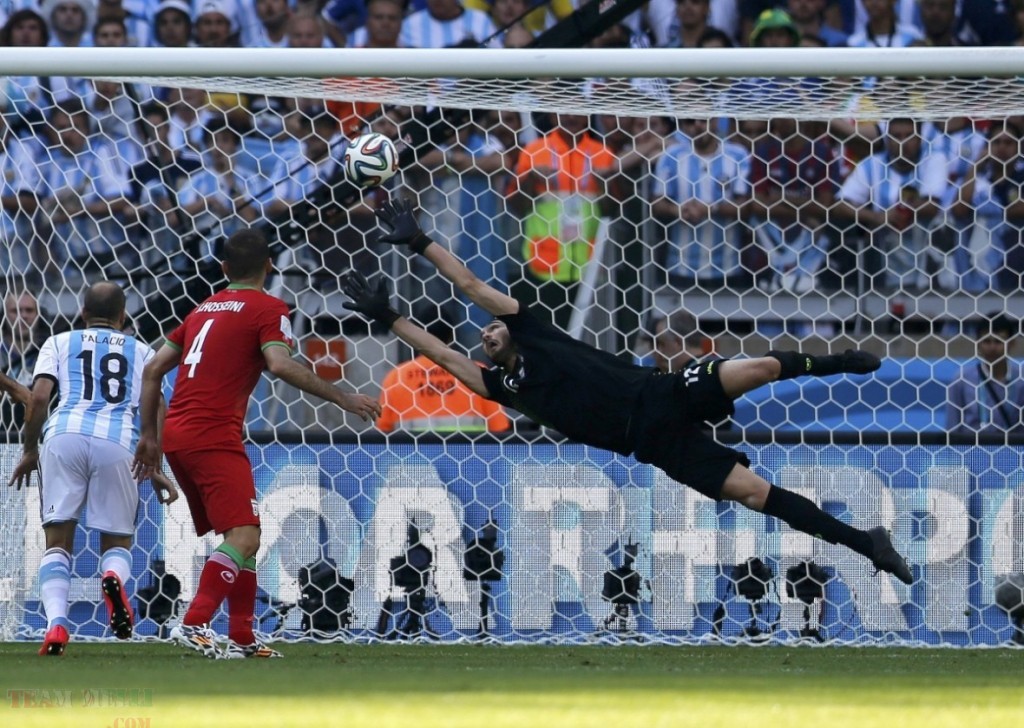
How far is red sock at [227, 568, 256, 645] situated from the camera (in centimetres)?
632

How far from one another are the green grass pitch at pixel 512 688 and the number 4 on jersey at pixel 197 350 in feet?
3.59

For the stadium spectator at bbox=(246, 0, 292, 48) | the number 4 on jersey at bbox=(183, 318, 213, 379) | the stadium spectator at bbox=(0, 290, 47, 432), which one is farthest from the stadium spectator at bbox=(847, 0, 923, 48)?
the number 4 on jersey at bbox=(183, 318, 213, 379)

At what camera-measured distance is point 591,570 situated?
747 centimetres

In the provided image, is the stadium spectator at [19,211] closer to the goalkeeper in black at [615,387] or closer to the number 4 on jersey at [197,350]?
the number 4 on jersey at [197,350]

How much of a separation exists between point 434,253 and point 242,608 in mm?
1577

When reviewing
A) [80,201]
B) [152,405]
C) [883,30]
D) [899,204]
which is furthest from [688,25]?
[152,405]

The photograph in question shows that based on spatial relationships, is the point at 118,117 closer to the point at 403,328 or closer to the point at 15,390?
the point at 15,390

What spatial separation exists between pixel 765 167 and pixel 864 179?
0.54m

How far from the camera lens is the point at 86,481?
6695 mm

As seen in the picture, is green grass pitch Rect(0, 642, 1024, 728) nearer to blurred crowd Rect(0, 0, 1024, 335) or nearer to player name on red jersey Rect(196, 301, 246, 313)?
player name on red jersey Rect(196, 301, 246, 313)

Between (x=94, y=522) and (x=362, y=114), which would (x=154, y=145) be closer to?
(x=362, y=114)

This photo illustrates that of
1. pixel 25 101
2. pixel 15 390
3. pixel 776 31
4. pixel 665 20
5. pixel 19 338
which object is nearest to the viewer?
pixel 15 390

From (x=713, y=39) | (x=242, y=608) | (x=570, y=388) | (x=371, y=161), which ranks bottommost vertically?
(x=242, y=608)

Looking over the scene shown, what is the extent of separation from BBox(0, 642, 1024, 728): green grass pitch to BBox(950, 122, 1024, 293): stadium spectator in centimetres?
252
